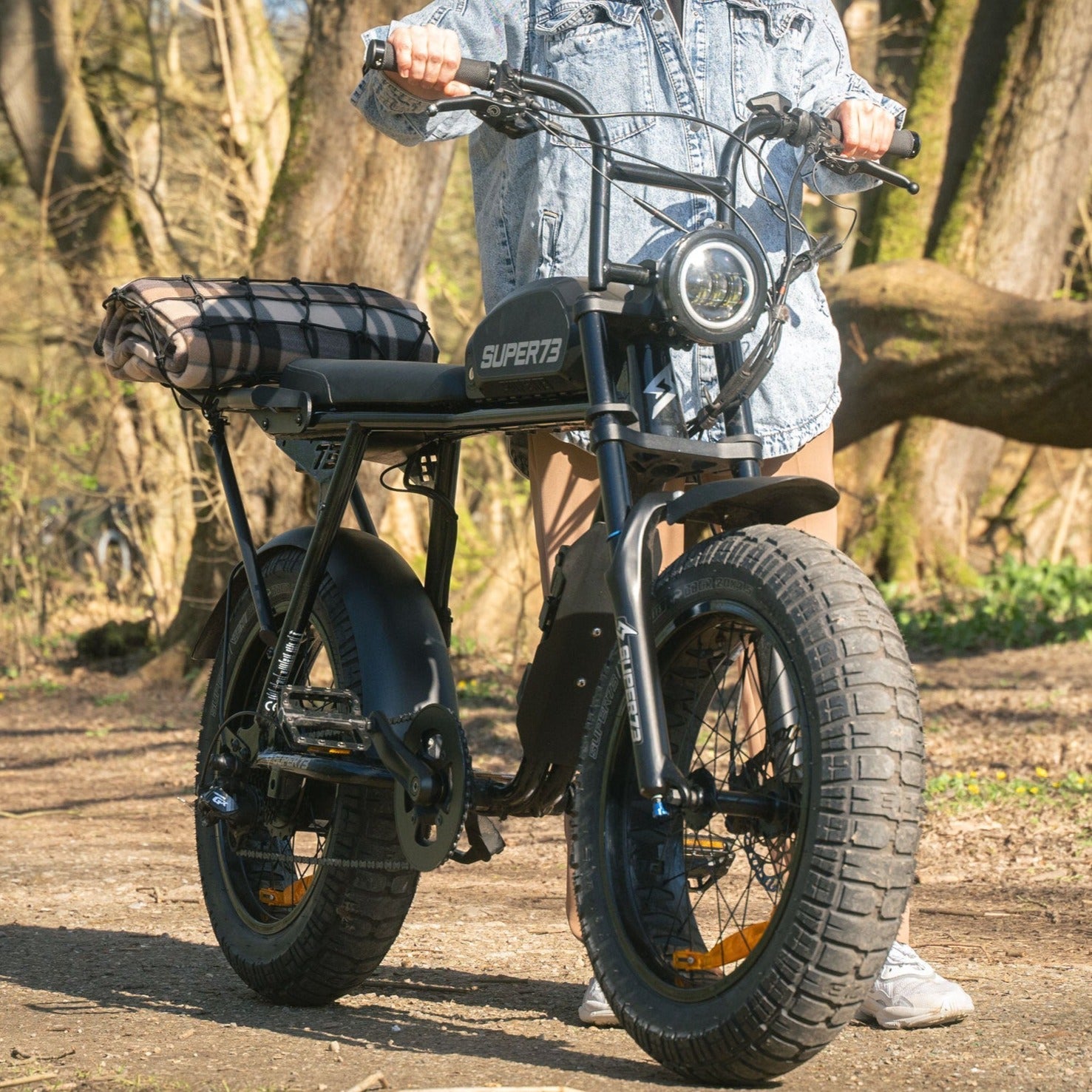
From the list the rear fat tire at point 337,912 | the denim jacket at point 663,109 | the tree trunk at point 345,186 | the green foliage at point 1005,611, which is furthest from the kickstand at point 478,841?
the green foliage at point 1005,611

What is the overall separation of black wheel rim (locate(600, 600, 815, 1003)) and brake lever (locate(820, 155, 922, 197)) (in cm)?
85

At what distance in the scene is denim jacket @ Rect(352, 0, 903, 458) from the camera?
3.01m

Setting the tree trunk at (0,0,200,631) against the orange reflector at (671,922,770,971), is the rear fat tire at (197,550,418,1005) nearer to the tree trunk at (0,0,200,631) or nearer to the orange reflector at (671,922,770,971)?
the orange reflector at (671,922,770,971)

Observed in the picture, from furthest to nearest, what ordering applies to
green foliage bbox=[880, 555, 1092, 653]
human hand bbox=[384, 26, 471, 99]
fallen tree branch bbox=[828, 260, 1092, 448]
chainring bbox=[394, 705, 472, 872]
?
green foliage bbox=[880, 555, 1092, 653], fallen tree branch bbox=[828, 260, 1092, 448], chainring bbox=[394, 705, 472, 872], human hand bbox=[384, 26, 471, 99]

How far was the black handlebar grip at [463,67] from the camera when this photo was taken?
8.33 ft

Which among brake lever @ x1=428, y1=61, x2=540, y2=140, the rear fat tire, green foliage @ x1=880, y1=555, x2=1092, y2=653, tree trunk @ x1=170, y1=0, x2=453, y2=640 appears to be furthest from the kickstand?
green foliage @ x1=880, y1=555, x2=1092, y2=653

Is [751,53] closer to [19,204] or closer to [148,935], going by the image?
[148,935]

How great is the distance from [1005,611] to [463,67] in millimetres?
8025

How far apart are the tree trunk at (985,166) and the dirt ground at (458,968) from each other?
181 inches

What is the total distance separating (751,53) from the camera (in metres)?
3.07

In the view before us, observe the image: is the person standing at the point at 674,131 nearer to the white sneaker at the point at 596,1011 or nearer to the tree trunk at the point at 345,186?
the white sneaker at the point at 596,1011

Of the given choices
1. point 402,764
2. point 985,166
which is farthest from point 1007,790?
point 985,166

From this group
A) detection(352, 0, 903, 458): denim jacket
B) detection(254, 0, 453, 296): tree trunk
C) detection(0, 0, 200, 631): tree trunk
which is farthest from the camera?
detection(0, 0, 200, 631): tree trunk

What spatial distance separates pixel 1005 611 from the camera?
32.6 feet
